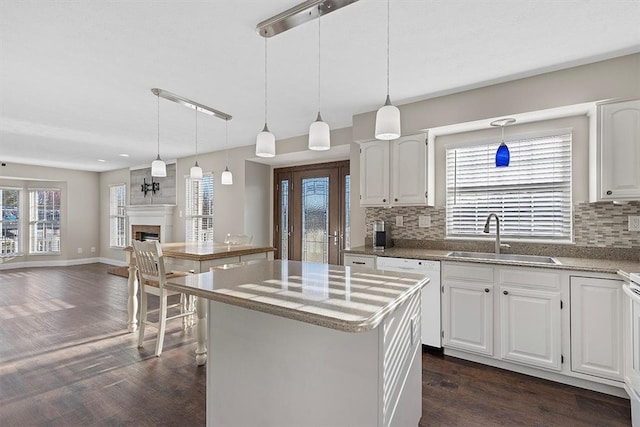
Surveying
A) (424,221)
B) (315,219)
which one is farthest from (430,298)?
(315,219)

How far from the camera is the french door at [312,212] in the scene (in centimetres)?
515

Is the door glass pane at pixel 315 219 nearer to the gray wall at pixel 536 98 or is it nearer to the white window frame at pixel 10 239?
the gray wall at pixel 536 98

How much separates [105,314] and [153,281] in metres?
1.53

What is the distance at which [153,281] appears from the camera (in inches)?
125

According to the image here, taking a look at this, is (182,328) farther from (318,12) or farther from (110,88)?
(318,12)

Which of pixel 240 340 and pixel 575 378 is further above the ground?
pixel 240 340

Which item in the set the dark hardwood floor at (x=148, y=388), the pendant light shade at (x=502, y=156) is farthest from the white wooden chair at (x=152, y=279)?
the pendant light shade at (x=502, y=156)

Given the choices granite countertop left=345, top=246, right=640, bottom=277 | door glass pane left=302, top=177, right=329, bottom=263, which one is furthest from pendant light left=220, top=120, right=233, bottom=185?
granite countertop left=345, top=246, right=640, bottom=277

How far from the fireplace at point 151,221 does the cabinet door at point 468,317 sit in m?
5.81

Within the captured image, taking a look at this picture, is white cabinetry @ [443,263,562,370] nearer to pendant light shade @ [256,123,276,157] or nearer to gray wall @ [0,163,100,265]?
pendant light shade @ [256,123,276,157]

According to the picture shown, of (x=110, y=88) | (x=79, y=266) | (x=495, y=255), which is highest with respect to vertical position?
(x=110, y=88)

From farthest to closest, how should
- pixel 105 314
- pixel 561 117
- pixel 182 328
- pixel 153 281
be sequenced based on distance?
pixel 105 314 < pixel 182 328 < pixel 153 281 < pixel 561 117

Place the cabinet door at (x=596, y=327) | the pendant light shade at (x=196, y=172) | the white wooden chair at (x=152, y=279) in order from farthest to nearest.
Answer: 1. the pendant light shade at (x=196, y=172)
2. the white wooden chair at (x=152, y=279)
3. the cabinet door at (x=596, y=327)

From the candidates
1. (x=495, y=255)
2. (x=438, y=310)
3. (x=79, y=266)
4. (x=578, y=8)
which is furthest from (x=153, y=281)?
(x=79, y=266)
